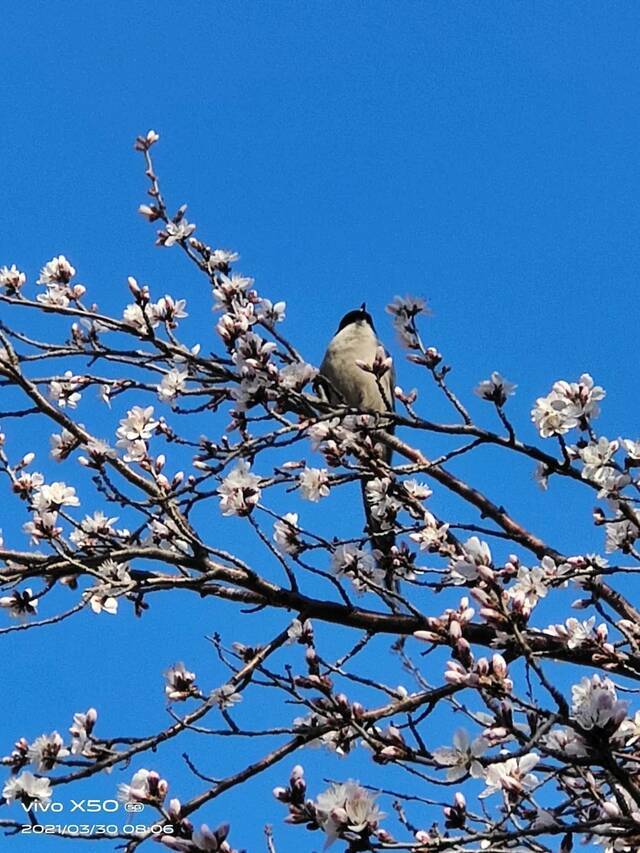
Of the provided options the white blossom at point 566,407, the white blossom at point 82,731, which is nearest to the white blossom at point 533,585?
the white blossom at point 566,407

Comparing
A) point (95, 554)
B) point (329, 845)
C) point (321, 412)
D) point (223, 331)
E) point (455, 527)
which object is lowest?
point (329, 845)

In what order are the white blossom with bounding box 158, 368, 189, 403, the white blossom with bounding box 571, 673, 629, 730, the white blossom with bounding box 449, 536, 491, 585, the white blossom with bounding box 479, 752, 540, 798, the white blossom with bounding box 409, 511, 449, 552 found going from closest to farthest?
the white blossom with bounding box 571, 673, 629, 730
the white blossom with bounding box 479, 752, 540, 798
the white blossom with bounding box 449, 536, 491, 585
the white blossom with bounding box 409, 511, 449, 552
the white blossom with bounding box 158, 368, 189, 403

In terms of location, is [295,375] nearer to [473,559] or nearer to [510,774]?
[473,559]

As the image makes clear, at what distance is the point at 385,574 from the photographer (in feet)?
11.5

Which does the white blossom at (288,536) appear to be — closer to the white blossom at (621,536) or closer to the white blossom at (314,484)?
the white blossom at (314,484)

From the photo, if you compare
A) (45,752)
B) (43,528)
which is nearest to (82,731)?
(45,752)

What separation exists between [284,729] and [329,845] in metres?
0.76

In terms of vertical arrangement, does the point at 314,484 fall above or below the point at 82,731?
above

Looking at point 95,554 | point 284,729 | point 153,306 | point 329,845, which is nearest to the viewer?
point 329,845

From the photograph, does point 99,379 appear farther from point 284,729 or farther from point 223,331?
point 284,729

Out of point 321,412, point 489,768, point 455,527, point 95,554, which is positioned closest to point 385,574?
point 455,527

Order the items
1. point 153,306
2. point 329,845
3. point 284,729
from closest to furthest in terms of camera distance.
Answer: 1. point 329,845
2. point 284,729
3. point 153,306

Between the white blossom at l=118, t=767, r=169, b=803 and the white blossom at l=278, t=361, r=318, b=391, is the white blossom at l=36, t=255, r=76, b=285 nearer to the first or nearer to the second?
the white blossom at l=278, t=361, r=318, b=391

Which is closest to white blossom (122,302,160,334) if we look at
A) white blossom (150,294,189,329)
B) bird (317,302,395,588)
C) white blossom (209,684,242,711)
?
white blossom (150,294,189,329)
